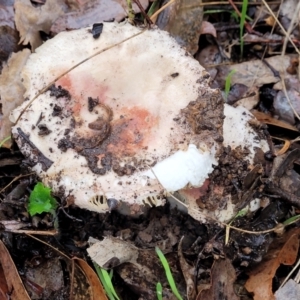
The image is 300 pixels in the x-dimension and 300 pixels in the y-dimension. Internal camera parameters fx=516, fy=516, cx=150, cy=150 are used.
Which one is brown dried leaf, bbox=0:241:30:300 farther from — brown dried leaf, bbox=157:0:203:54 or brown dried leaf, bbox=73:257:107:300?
brown dried leaf, bbox=157:0:203:54

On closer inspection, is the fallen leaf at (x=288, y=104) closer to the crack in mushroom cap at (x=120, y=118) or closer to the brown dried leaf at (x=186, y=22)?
the brown dried leaf at (x=186, y=22)

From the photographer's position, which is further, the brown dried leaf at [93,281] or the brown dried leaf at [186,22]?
the brown dried leaf at [186,22]

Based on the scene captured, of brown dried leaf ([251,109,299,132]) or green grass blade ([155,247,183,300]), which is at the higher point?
brown dried leaf ([251,109,299,132])

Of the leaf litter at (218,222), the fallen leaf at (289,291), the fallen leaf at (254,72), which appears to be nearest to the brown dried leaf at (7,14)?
the leaf litter at (218,222)

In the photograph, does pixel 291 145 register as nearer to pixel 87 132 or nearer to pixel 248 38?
pixel 248 38


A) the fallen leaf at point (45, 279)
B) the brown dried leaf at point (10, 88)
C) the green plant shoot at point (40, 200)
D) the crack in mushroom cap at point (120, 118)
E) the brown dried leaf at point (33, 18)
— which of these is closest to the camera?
the crack in mushroom cap at point (120, 118)

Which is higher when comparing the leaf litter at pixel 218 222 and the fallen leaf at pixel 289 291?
the leaf litter at pixel 218 222

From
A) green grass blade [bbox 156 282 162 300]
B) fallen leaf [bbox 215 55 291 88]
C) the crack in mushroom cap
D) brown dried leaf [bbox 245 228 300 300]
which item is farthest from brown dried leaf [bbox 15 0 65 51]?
brown dried leaf [bbox 245 228 300 300]
